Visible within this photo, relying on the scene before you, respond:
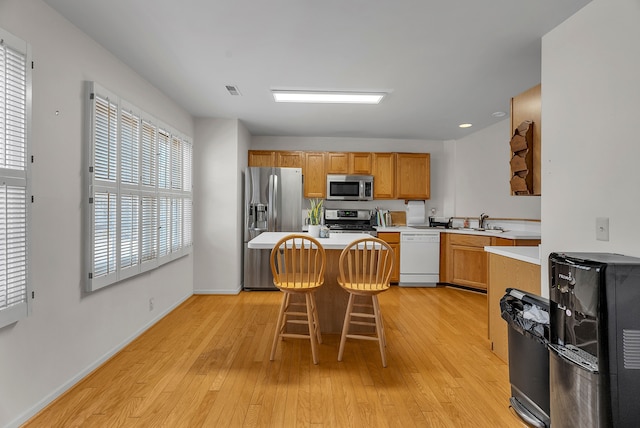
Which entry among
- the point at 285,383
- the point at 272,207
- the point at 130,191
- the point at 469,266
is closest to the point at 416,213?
the point at 469,266

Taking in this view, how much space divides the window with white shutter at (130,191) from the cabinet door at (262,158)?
1.37 m

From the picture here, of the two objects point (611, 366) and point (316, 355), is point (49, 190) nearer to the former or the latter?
point (316, 355)

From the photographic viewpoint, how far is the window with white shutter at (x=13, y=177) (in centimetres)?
166

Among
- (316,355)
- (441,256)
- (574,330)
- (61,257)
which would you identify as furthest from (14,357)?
(441,256)

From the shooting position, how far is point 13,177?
1.72 metres

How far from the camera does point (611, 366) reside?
1138 millimetres

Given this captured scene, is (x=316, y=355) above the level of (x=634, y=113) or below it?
below

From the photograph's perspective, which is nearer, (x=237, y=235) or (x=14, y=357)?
(x=14, y=357)

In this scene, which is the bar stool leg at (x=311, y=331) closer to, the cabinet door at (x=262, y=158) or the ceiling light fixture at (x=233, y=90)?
the ceiling light fixture at (x=233, y=90)

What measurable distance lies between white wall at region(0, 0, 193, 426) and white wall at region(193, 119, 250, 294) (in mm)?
1747

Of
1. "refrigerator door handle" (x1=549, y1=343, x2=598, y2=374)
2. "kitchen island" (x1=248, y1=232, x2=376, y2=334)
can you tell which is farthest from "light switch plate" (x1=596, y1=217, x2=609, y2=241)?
"kitchen island" (x1=248, y1=232, x2=376, y2=334)

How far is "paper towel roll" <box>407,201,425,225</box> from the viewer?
5.59 meters

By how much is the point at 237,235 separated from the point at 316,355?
94.5 inches

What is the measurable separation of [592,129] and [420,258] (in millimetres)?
3457
